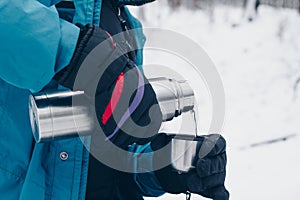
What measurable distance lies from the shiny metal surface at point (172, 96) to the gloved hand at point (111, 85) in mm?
165

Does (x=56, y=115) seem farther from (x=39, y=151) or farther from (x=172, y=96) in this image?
(x=172, y=96)

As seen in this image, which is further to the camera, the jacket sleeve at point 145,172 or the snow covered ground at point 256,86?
the snow covered ground at point 256,86

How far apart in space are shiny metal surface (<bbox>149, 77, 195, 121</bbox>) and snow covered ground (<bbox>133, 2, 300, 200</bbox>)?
0.84m

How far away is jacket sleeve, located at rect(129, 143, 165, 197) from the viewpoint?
3.62ft

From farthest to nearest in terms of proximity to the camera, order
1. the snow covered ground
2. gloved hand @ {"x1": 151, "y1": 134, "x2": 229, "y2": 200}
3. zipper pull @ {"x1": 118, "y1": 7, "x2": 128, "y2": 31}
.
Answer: the snow covered ground, zipper pull @ {"x1": 118, "y1": 7, "x2": 128, "y2": 31}, gloved hand @ {"x1": 151, "y1": 134, "x2": 229, "y2": 200}

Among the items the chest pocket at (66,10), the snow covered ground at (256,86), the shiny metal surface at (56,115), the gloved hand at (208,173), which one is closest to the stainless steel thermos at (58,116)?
the shiny metal surface at (56,115)

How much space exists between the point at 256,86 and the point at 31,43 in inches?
131

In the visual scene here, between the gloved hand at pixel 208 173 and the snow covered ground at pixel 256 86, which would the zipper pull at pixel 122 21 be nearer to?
the gloved hand at pixel 208 173

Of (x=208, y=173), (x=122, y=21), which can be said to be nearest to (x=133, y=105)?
(x=208, y=173)

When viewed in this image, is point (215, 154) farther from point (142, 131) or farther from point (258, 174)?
point (258, 174)

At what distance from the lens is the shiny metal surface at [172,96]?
90cm

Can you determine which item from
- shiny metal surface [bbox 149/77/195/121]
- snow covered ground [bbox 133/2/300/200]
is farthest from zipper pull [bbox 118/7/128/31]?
snow covered ground [bbox 133/2/300/200]

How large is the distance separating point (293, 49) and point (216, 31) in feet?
2.55

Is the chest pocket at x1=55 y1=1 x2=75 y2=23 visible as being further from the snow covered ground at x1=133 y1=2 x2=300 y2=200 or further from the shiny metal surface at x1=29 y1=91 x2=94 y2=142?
the snow covered ground at x1=133 y1=2 x2=300 y2=200
